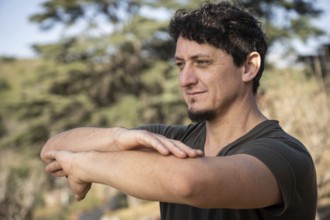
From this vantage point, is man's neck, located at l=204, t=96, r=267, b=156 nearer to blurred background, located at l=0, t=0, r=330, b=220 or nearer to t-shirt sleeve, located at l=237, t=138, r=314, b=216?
t-shirt sleeve, located at l=237, t=138, r=314, b=216

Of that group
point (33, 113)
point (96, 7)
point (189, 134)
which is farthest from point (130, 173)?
point (96, 7)

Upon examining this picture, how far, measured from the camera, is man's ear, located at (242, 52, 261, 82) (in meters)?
1.90

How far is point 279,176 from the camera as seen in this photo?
1.34m

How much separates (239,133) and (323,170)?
5.65 meters

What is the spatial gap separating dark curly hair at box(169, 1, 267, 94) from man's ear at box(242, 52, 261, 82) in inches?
0.9

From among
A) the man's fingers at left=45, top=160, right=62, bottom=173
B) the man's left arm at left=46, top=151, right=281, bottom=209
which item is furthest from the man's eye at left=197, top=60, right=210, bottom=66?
the man's fingers at left=45, top=160, right=62, bottom=173

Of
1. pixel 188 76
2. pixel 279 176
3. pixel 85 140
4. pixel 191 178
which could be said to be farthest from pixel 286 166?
pixel 85 140

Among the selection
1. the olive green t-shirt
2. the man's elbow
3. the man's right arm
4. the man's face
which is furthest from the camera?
the man's face

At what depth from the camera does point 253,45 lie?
192cm

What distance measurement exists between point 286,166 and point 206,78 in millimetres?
586

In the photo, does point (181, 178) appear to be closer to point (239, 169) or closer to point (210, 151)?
point (239, 169)

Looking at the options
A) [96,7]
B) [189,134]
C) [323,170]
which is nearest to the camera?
[189,134]

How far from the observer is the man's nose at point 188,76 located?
1.83 metres

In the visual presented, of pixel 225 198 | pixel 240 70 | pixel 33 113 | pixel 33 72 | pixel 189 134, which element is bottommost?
pixel 33 113
